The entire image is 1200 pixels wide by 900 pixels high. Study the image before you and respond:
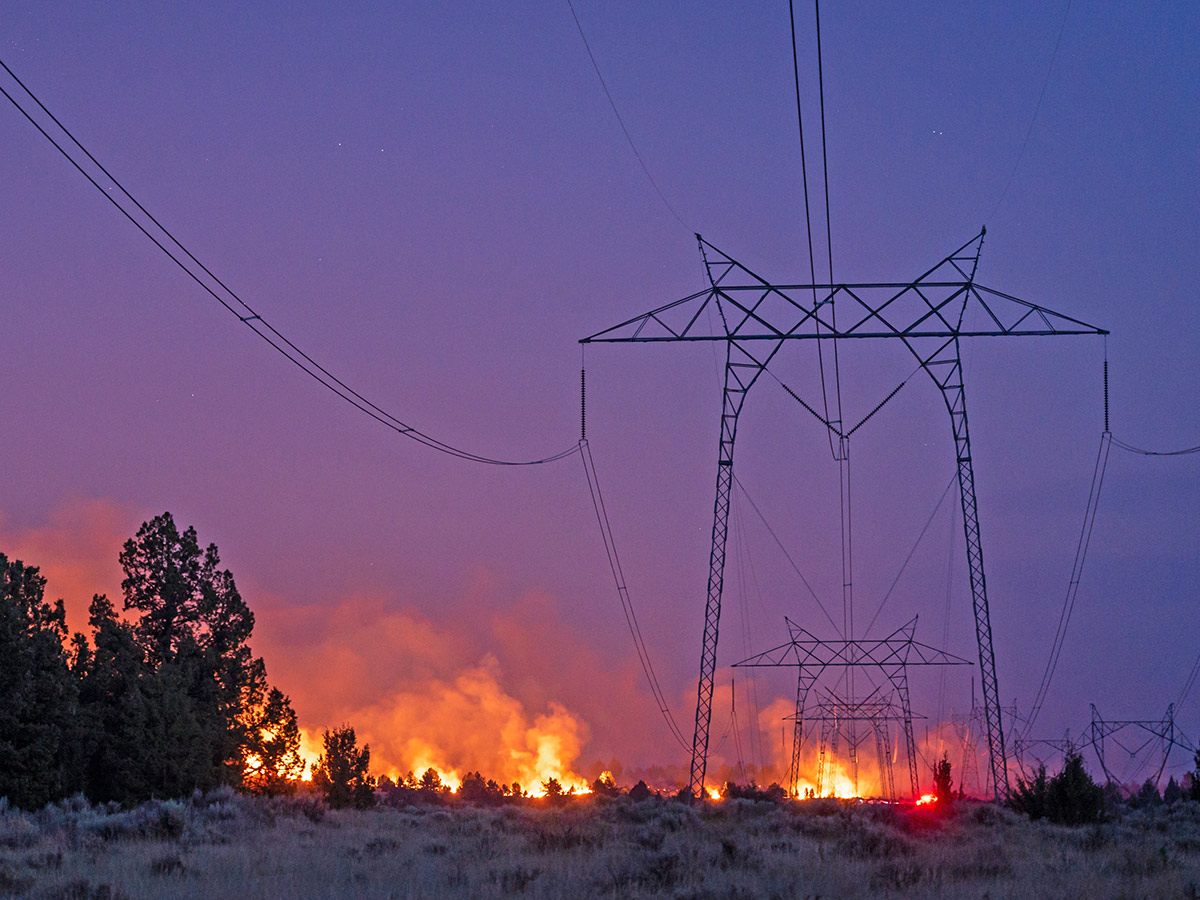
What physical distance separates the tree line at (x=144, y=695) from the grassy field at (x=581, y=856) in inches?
177

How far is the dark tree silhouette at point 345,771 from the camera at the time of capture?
52.7 metres

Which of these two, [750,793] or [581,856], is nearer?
[581,856]

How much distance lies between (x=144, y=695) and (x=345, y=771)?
379 inches

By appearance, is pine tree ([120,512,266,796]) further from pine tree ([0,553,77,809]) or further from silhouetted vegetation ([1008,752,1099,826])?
silhouetted vegetation ([1008,752,1099,826])

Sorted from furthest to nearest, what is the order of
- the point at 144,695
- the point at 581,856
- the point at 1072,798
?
the point at 144,695 → the point at 1072,798 → the point at 581,856

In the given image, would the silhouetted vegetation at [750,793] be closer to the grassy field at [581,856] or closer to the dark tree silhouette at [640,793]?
the dark tree silhouette at [640,793]

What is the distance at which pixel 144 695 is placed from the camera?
47.7m

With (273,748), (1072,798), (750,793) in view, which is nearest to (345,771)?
(273,748)

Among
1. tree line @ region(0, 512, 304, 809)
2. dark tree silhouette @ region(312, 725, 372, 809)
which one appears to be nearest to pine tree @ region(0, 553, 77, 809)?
tree line @ region(0, 512, 304, 809)

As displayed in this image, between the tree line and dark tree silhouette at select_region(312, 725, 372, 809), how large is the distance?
132 inches

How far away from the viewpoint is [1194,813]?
50281 millimetres

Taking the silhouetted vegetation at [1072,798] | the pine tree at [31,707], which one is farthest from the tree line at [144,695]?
the silhouetted vegetation at [1072,798]

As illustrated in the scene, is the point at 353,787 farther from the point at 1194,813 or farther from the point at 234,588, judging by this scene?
the point at 1194,813

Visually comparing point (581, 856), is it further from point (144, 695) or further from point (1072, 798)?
point (144, 695)
